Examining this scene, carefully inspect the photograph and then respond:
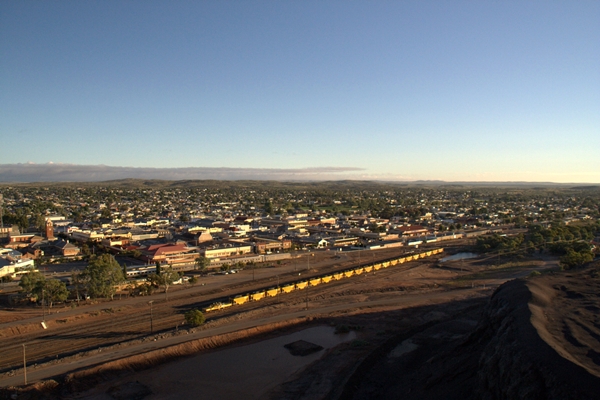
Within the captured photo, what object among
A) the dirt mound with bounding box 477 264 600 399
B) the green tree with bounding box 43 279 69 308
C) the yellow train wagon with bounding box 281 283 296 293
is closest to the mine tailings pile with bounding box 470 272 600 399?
the dirt mound with bounding box 477 264 600 399

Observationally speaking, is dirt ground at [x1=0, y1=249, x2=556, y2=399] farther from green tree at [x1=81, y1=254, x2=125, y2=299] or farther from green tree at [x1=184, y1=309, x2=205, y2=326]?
green tree at [x1=81, y1=254, x2=125, y2=299]

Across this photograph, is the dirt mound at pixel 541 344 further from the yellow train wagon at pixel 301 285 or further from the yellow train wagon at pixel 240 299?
the yellow train wagon at pixel 301 285

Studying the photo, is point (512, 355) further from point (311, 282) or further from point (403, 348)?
point (311, 282)

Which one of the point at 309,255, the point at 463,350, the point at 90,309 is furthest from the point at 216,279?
the point at 463,350

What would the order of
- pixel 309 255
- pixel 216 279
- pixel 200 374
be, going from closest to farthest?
pixel 200 374
pixel 216 279
pixel 309 255

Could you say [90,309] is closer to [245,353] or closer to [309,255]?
[245,353]

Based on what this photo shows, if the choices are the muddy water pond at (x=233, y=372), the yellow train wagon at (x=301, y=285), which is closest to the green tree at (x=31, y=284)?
the muddy water pond at (x=233, y=372)
